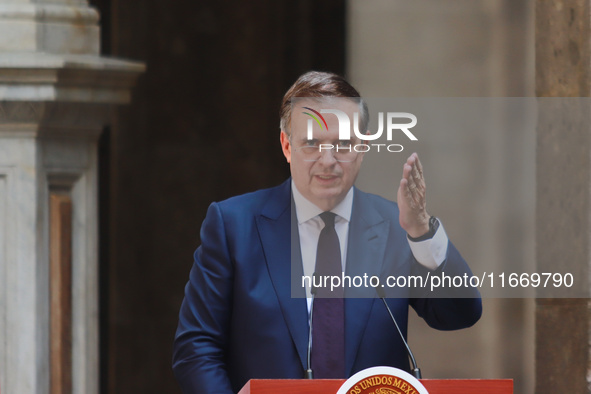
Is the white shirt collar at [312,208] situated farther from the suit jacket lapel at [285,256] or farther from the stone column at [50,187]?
the stone column at [50,187]

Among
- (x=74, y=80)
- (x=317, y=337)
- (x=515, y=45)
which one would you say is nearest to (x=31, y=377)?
(x=74, y=80)

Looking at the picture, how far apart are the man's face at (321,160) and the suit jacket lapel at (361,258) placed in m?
0.11

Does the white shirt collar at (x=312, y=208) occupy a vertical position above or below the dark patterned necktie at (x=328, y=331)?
above

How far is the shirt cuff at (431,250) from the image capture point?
4281 mm

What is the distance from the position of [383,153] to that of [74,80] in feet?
6.20

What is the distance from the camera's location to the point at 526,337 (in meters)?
5.83

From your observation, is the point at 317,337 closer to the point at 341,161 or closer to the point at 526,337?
the point at 341,161

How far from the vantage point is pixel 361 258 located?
14.3 feet

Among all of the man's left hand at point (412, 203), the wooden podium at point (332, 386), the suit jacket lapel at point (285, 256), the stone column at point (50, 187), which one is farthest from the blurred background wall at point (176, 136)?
the wooden podium at point (332, 386)

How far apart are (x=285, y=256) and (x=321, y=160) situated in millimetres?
396

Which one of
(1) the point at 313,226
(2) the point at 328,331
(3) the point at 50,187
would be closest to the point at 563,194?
(1) the point at 313,226

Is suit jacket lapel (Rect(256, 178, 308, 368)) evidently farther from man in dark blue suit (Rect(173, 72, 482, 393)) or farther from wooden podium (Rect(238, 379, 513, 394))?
wooden podium (Rect(238, 379, 513, 394))

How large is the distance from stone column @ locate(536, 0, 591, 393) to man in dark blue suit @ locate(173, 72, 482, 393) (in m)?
0.79

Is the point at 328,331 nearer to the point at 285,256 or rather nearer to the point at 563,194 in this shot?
the point at 285,256
